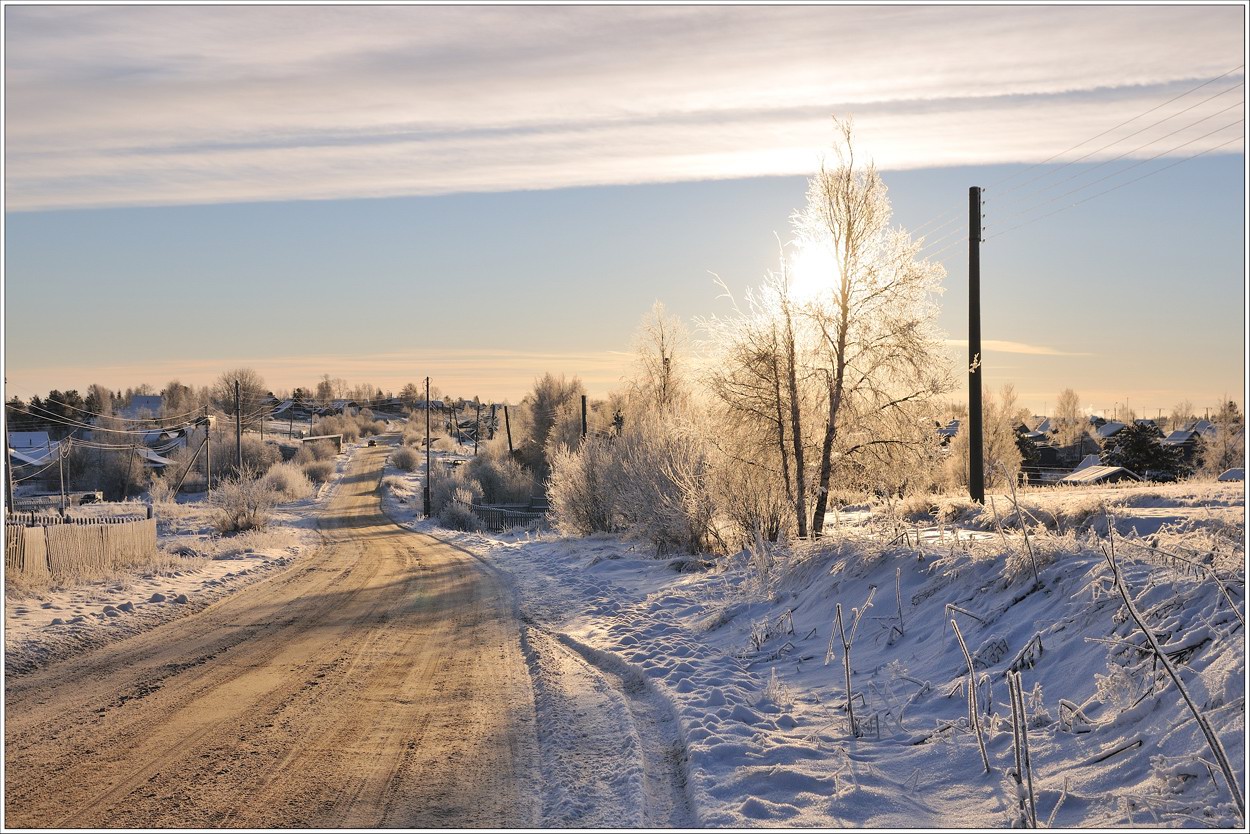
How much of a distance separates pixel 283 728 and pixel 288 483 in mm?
60193

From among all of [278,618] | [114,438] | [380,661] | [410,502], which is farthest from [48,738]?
[114,438]

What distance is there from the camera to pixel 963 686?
6.93 m

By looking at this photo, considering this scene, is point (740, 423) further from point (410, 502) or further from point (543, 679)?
point (410, 502)

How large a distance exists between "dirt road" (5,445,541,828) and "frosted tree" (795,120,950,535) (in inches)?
361

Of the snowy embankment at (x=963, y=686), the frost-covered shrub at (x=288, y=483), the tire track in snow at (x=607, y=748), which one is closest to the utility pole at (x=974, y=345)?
the snowy embankment at (x=963, y=686)

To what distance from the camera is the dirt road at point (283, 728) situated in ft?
18.4

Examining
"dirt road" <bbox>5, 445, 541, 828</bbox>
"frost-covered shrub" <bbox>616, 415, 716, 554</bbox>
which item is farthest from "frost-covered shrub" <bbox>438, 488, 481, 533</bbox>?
"dirt road" <bbox>5, 445, 541, 828</bbox>

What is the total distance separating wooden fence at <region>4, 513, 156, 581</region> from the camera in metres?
15.9

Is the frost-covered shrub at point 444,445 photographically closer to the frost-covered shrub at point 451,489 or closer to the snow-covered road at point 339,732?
the frost-covered shrub at point 451,489

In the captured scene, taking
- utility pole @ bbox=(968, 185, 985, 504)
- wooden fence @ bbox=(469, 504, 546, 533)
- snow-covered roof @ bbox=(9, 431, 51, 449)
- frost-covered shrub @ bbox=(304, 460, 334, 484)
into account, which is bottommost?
wooden fence @ bbox=(469, 504, 546, 533)

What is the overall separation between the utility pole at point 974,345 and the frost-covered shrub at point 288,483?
5095 centimetres

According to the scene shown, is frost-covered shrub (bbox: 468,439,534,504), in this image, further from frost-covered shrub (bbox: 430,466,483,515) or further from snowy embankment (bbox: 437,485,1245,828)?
snowy embankment (bbox: 437,485,1245,828)

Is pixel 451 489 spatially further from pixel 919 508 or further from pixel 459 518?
pixel 919 508

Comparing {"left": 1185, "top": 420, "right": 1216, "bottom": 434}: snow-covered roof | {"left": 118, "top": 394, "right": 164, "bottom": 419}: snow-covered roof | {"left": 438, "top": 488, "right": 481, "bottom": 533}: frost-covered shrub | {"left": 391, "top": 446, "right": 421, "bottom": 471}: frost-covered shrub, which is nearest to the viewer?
{"left": 438, "top": 488, "right": 481, "bottom": 533}: frost-covered shrub
